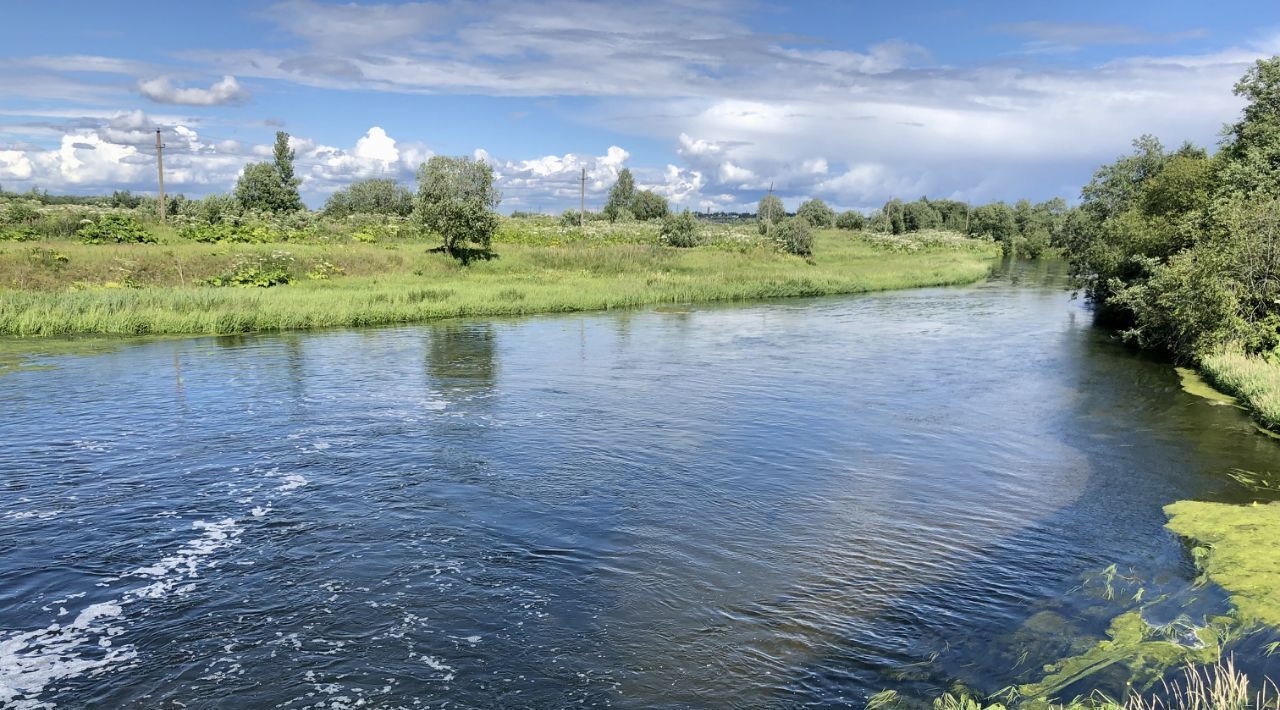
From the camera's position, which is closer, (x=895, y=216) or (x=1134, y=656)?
(x=1134, y=656)

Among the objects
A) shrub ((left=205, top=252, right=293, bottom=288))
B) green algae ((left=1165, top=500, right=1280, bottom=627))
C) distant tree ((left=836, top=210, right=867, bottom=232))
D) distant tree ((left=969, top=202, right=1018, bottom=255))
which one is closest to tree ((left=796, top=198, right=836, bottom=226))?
distant tree ((left=836, top=210, right=867, bottom=232))

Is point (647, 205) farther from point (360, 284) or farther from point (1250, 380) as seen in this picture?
point (1250, 380)

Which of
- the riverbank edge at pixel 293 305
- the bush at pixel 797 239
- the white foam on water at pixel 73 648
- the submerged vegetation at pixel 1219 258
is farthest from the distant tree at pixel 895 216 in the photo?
the white foam on water at pixel 73 648

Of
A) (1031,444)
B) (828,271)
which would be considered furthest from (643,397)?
(828,271)

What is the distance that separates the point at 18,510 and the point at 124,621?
498cm

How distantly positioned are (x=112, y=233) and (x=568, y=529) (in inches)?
1669

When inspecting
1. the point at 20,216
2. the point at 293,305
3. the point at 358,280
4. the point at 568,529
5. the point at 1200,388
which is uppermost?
the point at 20,216

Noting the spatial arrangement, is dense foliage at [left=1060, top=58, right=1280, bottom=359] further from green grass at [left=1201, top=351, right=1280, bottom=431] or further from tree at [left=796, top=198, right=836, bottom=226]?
tree at [left=796, top=198, right=836, bottom=226]

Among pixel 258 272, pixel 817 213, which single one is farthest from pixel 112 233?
pixel 817 213

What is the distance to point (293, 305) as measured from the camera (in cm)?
3453

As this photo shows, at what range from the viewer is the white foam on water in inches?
308

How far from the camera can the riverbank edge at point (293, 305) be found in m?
29.8

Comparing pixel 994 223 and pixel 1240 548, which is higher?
pixel 994 223

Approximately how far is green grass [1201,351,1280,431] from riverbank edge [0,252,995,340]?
90.5ft
